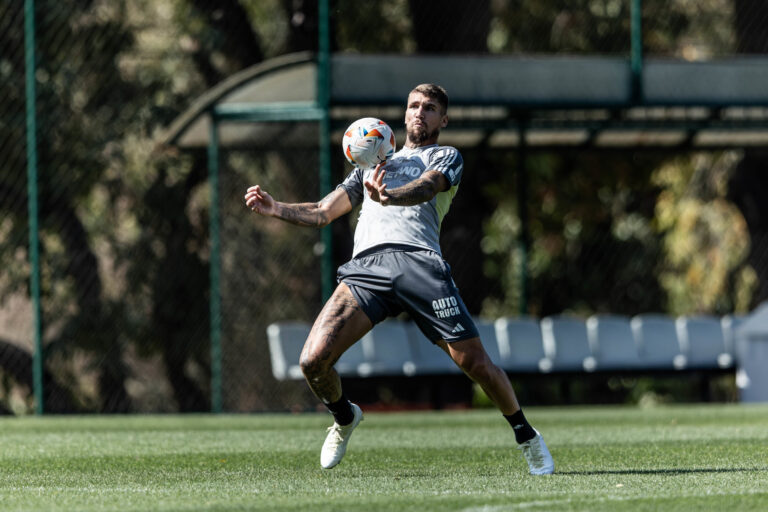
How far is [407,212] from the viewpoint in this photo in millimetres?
7875

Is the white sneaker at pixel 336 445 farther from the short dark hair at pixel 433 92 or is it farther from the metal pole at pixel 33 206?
the metal pole at pixel 33 206

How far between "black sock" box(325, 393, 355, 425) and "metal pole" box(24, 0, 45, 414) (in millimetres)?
7780

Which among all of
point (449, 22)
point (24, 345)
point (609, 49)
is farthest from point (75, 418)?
point (609, 49)

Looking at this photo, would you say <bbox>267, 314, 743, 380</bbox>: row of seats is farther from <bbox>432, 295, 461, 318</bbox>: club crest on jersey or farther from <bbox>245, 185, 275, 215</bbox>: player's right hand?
<bbox>432, 295, 461, 318</bbox>: club crest on jersey

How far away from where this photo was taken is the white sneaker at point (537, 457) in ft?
25.3

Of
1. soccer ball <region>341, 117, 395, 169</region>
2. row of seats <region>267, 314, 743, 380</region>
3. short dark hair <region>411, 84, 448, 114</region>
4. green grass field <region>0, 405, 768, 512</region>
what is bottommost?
row of seats <region>267, 314, 743, 380</region>

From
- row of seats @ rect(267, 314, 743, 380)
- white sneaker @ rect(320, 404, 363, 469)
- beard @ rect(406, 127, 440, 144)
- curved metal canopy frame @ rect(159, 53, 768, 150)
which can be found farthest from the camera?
row of seats @ rect(267, 314, 743, 380)

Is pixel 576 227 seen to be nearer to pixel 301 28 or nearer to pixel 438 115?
pixel 301 28

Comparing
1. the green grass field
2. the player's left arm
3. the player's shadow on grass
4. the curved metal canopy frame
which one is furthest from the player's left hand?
the curved metal canopy frame

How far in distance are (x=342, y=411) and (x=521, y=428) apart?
96 centimetres

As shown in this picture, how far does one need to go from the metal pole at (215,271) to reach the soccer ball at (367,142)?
7.57 meters

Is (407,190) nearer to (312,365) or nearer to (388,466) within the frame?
(312,365)

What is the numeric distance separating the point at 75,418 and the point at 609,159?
11.2 m

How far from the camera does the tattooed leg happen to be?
7.73 meters
